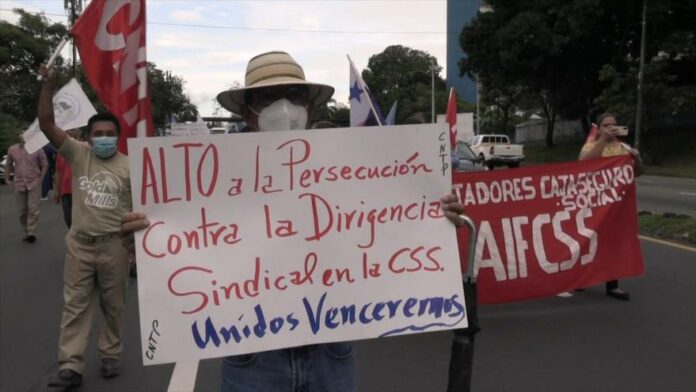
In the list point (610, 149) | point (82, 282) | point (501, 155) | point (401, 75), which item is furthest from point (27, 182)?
point (401, 75)

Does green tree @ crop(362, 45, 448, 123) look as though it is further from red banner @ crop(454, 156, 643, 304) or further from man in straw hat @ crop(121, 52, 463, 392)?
man in straw hat @ crop(121, 52, 463, 392)

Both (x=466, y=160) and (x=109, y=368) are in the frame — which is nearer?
(x=109, y=368)

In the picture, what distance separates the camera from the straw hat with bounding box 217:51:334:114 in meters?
2.45

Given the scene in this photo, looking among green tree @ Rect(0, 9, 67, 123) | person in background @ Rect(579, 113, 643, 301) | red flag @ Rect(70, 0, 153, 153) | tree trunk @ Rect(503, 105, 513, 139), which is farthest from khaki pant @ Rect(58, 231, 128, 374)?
tree trunk @ Rect(503, 105, 513, 139)

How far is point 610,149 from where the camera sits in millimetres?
6680

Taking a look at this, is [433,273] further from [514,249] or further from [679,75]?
[679,75]

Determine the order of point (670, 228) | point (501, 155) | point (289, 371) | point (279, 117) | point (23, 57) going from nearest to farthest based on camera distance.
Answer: point (289, 371)
point (279, 117)
point (670, 228)
point (501, 155)
point (23, 57)

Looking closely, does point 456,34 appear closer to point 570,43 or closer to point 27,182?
point 570,43

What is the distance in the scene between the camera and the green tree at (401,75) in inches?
3334

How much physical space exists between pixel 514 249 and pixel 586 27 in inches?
1158

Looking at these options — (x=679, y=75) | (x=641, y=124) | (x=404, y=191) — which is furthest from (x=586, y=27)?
(x=404, y=191)

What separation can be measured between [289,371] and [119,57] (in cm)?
155

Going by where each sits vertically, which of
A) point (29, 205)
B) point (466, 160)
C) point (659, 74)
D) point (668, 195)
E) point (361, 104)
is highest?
point (659, 74)

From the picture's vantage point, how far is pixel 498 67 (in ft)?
129
